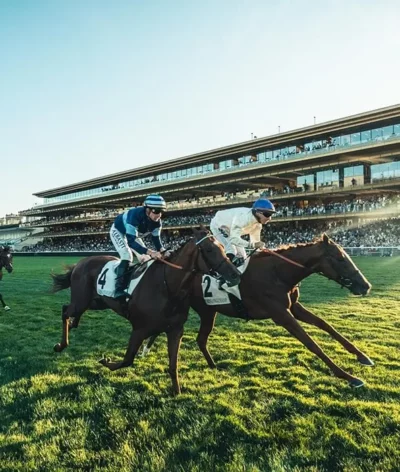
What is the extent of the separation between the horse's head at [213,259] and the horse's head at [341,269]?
57.6 inches

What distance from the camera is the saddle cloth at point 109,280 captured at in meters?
5.02

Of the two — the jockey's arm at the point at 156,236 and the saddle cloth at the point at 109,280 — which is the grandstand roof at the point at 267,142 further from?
the saddle cloth at the point at 109,280

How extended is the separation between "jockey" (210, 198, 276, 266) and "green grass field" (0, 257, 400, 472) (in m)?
1.51

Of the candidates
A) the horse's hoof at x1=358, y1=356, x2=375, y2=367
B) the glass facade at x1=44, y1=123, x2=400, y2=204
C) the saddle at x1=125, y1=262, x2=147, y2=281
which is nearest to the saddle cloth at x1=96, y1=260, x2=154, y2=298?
the saddle at x1=125, y1=262, x2=147, y2=281

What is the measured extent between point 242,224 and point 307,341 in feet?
5.79

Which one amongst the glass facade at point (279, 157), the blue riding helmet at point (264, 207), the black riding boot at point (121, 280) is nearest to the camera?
the black riding boot at point (121, 280)

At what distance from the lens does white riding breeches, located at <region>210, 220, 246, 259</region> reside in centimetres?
568

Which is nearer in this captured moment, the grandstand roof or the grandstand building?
the grandstand building

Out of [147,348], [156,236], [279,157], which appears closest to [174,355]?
[147,348]

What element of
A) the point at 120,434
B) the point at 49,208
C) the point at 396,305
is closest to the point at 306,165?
the point at 396,305

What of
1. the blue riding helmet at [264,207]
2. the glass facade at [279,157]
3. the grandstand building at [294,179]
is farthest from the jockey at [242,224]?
the glass facade at [279,157]

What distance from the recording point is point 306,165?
3775 cm

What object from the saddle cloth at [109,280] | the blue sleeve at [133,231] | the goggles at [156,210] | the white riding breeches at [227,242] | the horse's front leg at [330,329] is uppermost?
the goggles at [156,210]

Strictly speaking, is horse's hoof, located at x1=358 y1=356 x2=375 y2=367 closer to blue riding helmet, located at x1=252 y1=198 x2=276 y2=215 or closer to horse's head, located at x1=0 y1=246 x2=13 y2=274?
blue riding helmet, located at x1=252 y1=198 x2=276 y2=215
